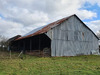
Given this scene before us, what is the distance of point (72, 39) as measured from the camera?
64.2 ft

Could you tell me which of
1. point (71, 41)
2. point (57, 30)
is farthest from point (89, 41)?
point (57, 30)

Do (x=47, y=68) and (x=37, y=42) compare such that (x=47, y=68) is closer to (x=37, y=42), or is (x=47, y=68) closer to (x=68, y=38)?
(x=68, y=38)

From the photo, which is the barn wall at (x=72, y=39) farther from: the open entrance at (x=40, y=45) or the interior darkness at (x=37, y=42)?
the interior darkness at (x=37, y=42)

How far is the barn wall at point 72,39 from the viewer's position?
57.7 ft

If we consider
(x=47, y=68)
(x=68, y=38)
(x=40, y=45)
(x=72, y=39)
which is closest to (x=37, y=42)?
(x=40, y=45)

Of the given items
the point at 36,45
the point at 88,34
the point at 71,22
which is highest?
the point at 71,22

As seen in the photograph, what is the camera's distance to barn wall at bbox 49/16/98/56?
57.7 ft

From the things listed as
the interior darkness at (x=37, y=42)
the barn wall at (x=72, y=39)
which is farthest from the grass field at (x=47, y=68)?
the interior darkness at (x=37, y=42)

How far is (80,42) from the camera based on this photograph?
20.6 meters

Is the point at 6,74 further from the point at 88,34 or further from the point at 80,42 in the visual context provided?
the point at 88,34

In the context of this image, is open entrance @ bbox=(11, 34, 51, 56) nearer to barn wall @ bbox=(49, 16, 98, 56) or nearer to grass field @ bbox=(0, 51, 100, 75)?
barn wall @ bbox=(49, 16, 98, 56)

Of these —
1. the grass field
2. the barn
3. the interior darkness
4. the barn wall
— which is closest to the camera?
the grass field

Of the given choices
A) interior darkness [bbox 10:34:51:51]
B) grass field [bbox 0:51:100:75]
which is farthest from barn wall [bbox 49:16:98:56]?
grass field [bbox 0:51:100:75]

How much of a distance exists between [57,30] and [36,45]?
430 inches
